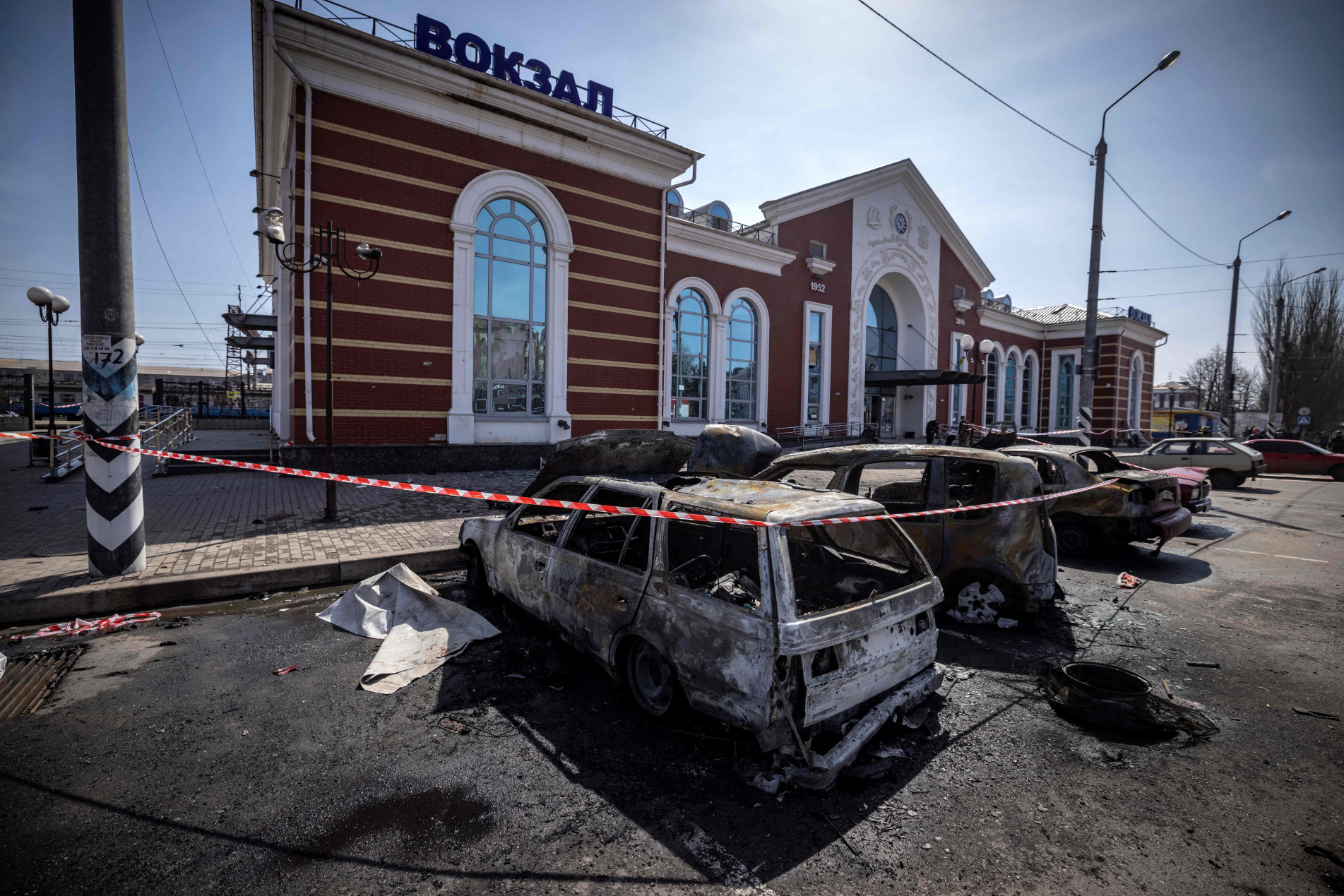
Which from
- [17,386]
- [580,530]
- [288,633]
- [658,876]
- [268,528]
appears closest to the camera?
[658,876]

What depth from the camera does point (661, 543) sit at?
135 inches

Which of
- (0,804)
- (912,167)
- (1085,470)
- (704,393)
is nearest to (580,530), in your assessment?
Result: (0,804)

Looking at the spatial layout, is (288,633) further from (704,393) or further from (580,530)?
(704,393)

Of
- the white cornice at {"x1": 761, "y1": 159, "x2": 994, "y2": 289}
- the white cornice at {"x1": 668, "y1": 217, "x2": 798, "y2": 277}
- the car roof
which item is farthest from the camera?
the white cornice at {"x1": 761, "y1": 159, "x2": 994, "y2": 289}

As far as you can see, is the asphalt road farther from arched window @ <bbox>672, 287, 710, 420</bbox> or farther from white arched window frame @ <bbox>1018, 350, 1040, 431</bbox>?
white arched window frame @ <bbox>1018, 350, 1040, 431</bbox>

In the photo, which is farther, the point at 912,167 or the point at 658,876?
the point at 912,167

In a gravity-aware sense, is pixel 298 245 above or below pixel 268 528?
above

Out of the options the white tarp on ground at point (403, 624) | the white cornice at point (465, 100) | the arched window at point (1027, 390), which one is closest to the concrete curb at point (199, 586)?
the white tarp on ground at point (403, 624)

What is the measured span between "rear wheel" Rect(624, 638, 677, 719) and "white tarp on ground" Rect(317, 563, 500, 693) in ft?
5.20

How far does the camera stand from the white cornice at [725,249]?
1955cm

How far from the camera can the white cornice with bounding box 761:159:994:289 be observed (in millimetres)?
23156

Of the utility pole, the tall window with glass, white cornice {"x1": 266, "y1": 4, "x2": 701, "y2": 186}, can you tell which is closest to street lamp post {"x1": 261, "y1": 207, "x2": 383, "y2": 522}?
the utility pole

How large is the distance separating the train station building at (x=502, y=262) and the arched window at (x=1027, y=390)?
17067mm

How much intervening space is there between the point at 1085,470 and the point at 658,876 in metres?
7.51
